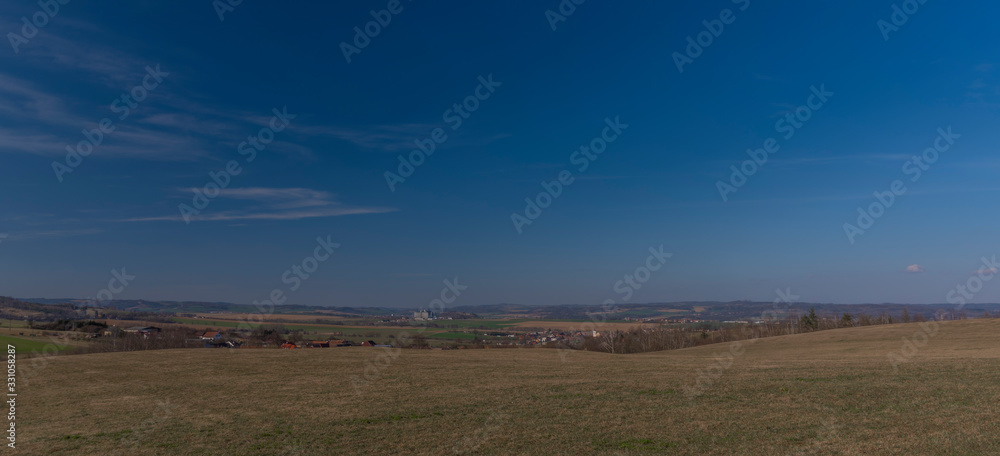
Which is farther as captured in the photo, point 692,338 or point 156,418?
point 692,338

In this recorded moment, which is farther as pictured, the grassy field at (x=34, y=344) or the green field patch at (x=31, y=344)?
the grassy field at (x=34, y=344)

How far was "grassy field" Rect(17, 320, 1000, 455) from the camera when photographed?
1263cm

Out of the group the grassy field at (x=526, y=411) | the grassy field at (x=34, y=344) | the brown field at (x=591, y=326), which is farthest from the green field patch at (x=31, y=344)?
the brown field at (x=591, y=326)

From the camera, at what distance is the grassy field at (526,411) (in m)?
12.6

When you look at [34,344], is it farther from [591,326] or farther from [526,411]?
[591,326]

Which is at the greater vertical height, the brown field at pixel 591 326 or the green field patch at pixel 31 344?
the green field patch at pixel 31 344

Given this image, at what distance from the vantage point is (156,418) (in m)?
17.0

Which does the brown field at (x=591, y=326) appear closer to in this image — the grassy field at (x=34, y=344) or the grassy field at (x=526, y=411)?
the grassy field at (x=526, y=411)

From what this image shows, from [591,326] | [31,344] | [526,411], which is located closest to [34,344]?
[31,344]

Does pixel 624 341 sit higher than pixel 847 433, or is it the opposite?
pixel 847 433

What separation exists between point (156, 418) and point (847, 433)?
2056 cm

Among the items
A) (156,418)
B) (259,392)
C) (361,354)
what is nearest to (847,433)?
(156,418)

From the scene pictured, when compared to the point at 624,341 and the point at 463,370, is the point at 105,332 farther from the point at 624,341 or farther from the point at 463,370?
the point at 624,341

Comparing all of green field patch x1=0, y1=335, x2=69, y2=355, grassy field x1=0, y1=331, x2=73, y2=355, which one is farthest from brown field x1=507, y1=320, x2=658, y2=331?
green field patch x1=0, y1=335, x2=69, y2=355
